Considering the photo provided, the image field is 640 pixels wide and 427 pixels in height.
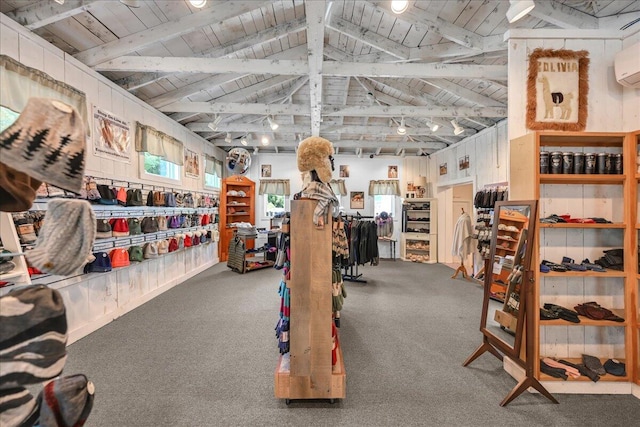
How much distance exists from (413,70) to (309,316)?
3.14 meters

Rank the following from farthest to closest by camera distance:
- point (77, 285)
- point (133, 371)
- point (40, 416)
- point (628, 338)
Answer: point (77, 285), point (133, 371), point (628, 338), point (40, 416)

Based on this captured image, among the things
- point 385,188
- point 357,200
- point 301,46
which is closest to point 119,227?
point 301,46

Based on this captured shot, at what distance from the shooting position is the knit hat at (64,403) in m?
0.68

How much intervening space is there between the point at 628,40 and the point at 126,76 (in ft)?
17.2

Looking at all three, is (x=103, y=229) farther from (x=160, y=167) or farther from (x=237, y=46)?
(x=237, y=46)

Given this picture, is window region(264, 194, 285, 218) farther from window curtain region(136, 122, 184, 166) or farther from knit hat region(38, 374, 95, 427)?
knit hat region(38, 374, 95, 427)

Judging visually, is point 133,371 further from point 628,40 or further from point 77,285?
point 628,40

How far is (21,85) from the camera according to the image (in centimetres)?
245

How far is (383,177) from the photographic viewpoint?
8.08 metres

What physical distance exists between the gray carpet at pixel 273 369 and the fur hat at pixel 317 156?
166 cm

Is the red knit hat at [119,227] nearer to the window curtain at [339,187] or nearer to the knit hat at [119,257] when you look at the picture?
the knit hat at [119,257]

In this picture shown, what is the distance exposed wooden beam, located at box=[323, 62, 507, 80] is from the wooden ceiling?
1 centimetres

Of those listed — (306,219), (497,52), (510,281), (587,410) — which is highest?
(497,52)

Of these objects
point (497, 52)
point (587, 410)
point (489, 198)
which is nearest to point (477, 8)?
point (497, 52)
